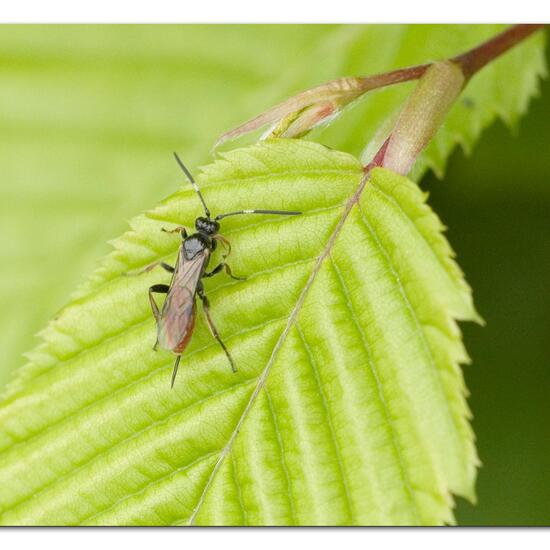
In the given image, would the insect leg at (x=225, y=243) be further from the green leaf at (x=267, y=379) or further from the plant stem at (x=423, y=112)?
the plant stem at (x=423, y=112)

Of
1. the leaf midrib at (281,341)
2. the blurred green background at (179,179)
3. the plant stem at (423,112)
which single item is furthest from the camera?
the blurred green background at (179,179)

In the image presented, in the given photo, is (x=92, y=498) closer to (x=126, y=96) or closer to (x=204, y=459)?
(x=204, y=459)

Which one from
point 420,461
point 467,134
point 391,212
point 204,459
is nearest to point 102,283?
point 204,459
